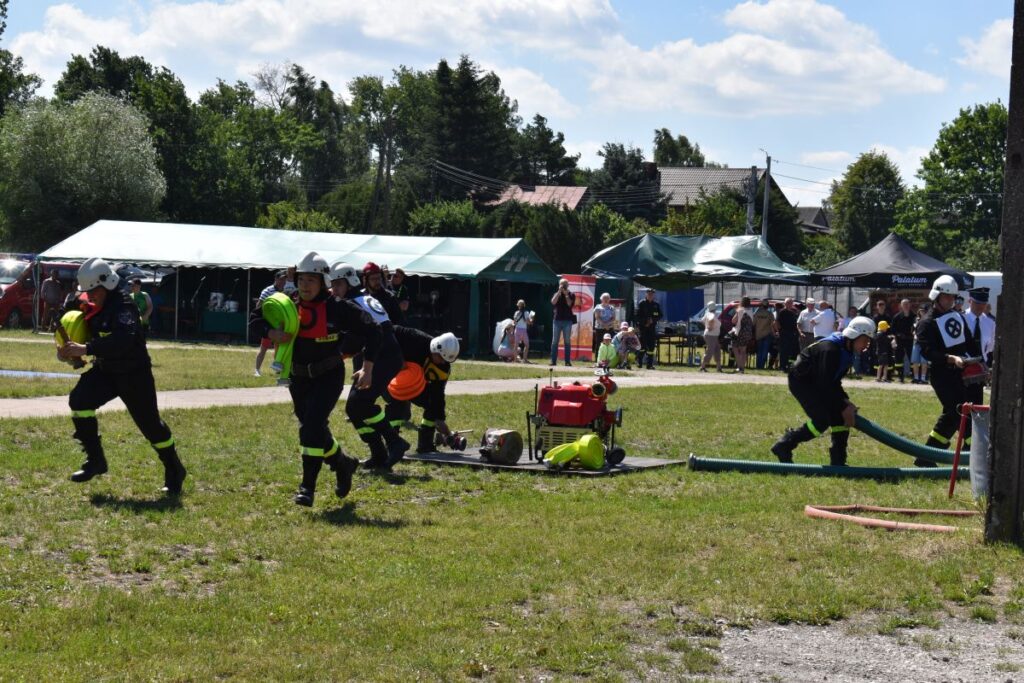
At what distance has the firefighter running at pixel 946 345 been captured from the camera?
1312 centimetres

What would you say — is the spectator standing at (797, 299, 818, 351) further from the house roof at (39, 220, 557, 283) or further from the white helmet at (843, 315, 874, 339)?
the white helmet at (843, 315, 874, 339)

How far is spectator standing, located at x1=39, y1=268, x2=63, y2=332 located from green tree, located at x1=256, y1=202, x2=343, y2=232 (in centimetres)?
4005

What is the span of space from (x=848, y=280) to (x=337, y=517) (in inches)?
967

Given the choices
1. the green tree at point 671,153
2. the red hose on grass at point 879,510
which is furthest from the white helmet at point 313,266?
the green tree at point 671,153

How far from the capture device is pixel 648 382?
24.7 meters

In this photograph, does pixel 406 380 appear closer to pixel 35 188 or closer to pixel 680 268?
pixel 680 268

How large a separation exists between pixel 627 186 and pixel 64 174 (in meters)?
43.4

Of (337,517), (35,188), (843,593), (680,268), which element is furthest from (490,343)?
(35,188)

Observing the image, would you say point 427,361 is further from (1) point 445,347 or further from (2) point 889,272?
(2) point 889,272

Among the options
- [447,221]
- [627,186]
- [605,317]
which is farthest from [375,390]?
[627,186]

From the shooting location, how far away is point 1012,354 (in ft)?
27.7

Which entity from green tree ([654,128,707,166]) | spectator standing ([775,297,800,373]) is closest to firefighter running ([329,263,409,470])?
spectator standing ([775,297,800,373])

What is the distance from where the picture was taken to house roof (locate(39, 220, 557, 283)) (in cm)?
3428

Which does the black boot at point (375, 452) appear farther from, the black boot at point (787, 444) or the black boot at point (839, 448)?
the black boot at point (839, 448)
